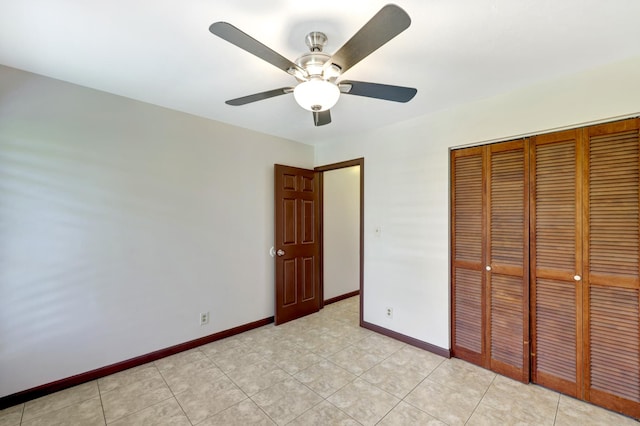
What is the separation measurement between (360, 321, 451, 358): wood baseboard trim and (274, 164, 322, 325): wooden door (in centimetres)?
92

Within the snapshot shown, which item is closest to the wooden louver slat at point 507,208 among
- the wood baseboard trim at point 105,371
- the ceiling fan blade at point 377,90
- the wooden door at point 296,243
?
the ceiling fan blade at point 377,90

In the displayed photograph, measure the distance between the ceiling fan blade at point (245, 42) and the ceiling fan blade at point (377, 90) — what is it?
1.08ft

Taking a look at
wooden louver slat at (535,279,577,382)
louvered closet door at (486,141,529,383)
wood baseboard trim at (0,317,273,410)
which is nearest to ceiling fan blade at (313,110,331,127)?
louvered closet door at (486,141,529,383)

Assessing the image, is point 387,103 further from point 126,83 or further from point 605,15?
point 126,83

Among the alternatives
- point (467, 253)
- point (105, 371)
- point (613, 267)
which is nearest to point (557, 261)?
point (613, 267)

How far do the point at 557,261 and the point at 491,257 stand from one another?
0.45m

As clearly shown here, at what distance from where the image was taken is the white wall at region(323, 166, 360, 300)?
4426 millimetres

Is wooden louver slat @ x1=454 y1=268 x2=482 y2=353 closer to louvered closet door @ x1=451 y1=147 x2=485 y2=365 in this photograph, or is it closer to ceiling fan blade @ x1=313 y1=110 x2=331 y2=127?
louvered closet door @ x1=451 y1=147 x2=485 y2=365

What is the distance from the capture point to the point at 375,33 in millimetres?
1185

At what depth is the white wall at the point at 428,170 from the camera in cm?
204

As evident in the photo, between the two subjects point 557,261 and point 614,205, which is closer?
point 614,205

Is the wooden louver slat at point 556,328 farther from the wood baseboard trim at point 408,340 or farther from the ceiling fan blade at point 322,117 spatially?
the ceiling fan blade at point 322,117

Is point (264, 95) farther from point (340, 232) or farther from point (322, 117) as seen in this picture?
point (340, 232)

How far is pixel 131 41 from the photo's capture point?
68.0 inches
